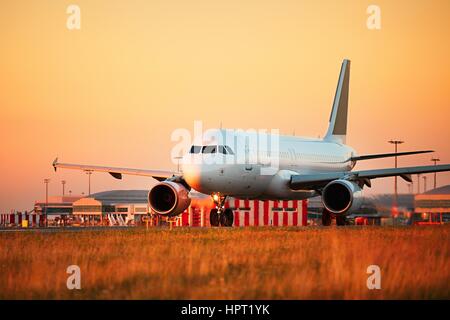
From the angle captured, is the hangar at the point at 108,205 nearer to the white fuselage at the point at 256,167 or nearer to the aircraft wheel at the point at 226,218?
the white fuselage at the point at 256,167

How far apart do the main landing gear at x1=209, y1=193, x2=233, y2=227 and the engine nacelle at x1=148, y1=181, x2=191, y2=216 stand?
1307 mm

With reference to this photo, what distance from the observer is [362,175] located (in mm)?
40438

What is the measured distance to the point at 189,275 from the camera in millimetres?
16172

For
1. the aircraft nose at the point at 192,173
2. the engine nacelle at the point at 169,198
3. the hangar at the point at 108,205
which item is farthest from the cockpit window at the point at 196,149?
the hangar at the point at 108,205

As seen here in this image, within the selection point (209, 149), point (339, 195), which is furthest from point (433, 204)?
point (209, 149)

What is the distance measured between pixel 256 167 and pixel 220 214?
2.52m

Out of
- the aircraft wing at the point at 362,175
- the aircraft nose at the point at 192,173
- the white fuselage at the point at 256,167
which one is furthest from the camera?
the aircraft wing at the point at 362,175

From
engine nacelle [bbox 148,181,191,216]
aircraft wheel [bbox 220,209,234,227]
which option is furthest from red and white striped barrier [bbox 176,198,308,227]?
aircraft wheel [bbox 220,209,234,227]

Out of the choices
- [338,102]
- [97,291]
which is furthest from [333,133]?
[97,291]

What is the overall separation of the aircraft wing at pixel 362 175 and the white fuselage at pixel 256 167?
3.06 feet

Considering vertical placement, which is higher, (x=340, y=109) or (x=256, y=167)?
(x=340, y=109)

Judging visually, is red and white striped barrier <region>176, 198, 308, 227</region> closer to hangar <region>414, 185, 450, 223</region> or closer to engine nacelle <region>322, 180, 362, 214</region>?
engine nacelle <region>322, 180, 362, 214</region>

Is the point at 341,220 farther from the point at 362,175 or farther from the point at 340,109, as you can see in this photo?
the point at 340,109

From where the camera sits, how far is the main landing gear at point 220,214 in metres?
39.0
